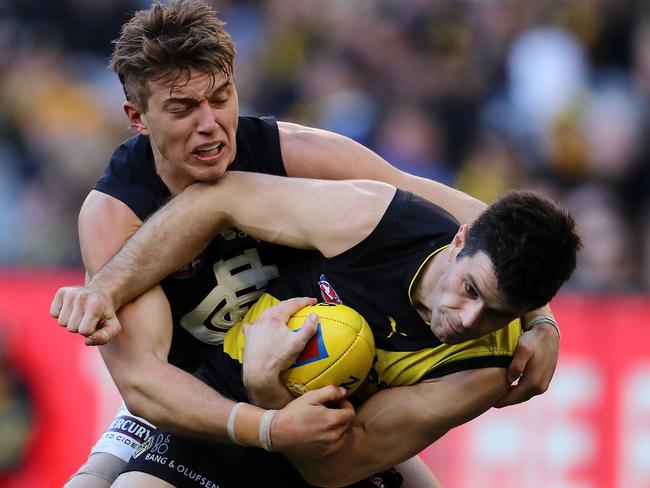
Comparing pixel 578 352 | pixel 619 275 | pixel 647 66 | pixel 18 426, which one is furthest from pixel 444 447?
pixel 647 66

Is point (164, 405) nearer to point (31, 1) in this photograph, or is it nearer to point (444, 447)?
point (444, 447)

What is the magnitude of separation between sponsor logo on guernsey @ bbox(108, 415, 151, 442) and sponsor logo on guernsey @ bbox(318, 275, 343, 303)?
1.22 meters

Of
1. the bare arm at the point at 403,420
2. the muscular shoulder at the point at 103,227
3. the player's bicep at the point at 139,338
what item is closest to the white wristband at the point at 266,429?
the bare arm at the point at 403,420

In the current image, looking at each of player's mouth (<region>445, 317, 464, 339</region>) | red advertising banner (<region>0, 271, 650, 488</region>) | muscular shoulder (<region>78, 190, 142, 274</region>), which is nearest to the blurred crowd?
red advertising banner (<region>0, 271, 650, 488</region>)

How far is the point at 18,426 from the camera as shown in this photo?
25.1ft

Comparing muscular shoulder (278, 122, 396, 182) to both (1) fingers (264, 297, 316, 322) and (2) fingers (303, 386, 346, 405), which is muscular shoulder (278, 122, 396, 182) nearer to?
(1) fingers (264, 297, 316, 322)

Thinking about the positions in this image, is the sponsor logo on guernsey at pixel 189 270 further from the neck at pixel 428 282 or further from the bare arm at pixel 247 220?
the neck at pixel 428 282

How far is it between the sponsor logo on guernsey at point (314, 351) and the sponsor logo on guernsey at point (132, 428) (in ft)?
4.08

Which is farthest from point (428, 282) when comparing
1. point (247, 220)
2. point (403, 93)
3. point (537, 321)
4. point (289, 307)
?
point (403, 93)

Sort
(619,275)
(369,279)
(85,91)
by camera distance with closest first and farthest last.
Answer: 1. (369,279)
2. (619,275)
3. (85,91)

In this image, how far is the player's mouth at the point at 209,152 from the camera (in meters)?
4.84

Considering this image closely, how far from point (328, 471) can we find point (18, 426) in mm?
3523

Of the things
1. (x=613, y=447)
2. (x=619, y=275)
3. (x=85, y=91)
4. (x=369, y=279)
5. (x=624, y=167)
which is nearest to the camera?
(x=369, y=279)

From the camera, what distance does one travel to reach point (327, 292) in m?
4.74
